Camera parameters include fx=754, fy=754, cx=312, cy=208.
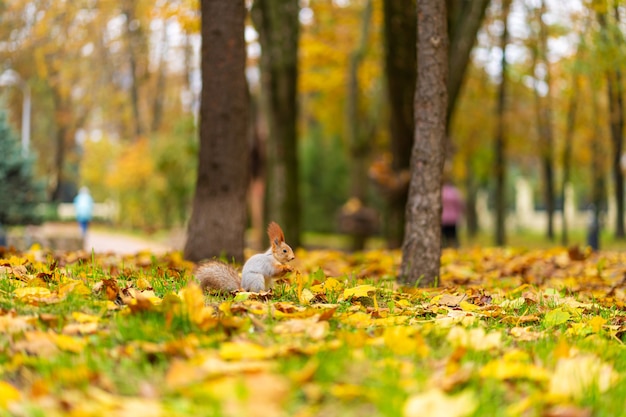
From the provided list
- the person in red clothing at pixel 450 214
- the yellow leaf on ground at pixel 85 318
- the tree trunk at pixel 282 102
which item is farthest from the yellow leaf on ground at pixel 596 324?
the person in red clothing at pixel 450 214

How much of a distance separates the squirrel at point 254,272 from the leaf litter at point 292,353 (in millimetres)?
136

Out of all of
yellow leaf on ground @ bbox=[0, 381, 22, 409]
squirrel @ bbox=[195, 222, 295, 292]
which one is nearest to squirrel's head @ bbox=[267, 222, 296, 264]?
squirrel @ bbox=[195, 222, 295, 292]

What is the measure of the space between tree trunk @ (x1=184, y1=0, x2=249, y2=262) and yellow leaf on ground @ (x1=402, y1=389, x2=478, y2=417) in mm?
4787

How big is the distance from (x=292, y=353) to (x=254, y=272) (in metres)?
1.64

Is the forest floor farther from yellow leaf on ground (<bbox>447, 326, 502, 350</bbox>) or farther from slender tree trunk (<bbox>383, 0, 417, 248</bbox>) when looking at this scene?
slender tree trunk (<bbox>383, 0, 417, 248</bbox>)

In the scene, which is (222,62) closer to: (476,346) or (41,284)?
(41,284)

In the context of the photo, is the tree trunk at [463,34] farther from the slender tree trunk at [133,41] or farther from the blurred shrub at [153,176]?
the blurred shrub at [153,176]

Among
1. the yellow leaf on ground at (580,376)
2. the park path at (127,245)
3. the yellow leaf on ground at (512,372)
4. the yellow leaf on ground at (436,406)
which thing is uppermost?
the yellow leaf on ground at (436,406)

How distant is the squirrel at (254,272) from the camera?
4.43 meters

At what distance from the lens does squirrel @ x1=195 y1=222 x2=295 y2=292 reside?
14.5 ft

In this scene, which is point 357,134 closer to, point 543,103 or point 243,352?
point 543,103

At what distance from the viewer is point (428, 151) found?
6082 millimetres

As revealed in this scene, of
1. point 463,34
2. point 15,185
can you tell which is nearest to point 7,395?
point 463,34

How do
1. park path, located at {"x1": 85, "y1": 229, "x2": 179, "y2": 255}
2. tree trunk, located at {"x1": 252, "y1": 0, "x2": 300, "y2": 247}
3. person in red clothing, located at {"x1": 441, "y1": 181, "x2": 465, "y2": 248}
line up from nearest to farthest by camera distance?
tree trunk, located at {"x1": 252, "y1": 0, "x2": 300, "y2": 247} < person in red clothing, located at {"x1": 441, "y1": 181, "x2": 465, "y2": 248} < park path, located at {"x1": 85, "y1": 229, "x2": 179, "y2": 255}
